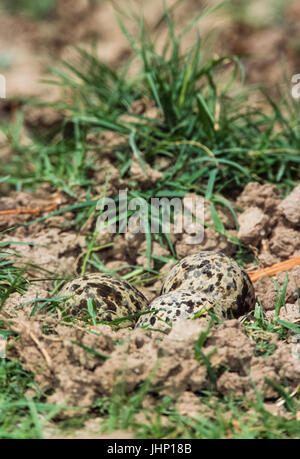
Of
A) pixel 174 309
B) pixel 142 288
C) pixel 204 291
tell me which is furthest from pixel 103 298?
pixel 142 288

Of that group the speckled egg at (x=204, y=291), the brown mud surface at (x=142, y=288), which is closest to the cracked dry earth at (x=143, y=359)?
the brown mud surface at (x=142, y=288)

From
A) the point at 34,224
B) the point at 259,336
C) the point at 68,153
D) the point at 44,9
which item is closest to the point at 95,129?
the point at 68,153

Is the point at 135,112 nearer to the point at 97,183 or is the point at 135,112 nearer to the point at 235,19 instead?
the point at 97,183

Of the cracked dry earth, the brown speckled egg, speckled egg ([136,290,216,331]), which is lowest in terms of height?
the cracked dry earth

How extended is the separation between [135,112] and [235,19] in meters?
3.16

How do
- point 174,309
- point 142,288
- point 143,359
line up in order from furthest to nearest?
point 142,288 → point 174,309 → point 143,359

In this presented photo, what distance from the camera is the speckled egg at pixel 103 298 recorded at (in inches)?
128

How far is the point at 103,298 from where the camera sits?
10.7 ft

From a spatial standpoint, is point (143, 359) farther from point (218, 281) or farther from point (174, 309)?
point (218, 281)

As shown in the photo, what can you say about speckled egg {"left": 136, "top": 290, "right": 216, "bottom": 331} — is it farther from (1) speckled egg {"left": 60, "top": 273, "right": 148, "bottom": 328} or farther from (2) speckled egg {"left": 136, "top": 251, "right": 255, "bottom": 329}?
(1) speckled egg {"left": 60, "top": 273, "right": 148, "bottom": 328}

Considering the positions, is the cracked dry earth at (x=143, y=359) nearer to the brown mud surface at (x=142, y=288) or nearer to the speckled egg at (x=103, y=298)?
the brown mud surface at (x=142, y=288)

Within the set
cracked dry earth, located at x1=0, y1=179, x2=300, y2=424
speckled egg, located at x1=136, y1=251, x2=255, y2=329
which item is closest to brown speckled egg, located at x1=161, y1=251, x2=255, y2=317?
speckled egg, located at x1=136, y1=251, x2=255, y2=329

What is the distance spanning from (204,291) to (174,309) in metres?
0.24

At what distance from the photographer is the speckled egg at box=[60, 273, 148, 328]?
3.26m
